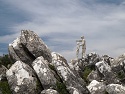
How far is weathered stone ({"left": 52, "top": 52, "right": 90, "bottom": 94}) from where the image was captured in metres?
30.9

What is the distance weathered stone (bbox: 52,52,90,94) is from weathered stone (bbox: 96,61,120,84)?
8.63 m

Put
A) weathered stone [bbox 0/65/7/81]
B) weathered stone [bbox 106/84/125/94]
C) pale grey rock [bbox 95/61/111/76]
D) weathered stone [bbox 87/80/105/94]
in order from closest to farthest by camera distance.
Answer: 1. weathered stone [bbox 106/84/125/94]
2. weathered stone [bbox 0/65/7/81]
3. weathered stone [bbox 87/80/105/94]
4. pale grey rock [bbox 95/61/111/76]

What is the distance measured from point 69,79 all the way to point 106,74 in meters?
10.6

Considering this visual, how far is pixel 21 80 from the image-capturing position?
1200 inches

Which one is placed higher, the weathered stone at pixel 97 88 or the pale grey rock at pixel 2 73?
the pale grey rock at pixel 2 73

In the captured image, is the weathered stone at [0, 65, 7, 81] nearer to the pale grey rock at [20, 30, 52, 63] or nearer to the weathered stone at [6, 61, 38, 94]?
the weathered stone at [6, 61, 38, 94]

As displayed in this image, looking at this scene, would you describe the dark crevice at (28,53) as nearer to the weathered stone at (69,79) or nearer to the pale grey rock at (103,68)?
the weathered stone at (69,79)

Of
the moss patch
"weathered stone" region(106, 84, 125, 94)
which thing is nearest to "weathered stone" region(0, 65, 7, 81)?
the moss patch

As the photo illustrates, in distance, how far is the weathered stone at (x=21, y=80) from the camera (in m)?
30.2

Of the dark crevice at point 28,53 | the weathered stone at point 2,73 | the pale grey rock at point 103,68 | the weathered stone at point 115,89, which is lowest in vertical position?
the weathered stone at point 115,89

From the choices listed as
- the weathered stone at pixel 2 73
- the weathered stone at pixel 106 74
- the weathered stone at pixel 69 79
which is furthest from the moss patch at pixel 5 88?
the weathered stone at pixel 106 74

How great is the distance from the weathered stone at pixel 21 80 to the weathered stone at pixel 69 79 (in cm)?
289

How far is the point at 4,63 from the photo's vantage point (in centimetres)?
3759

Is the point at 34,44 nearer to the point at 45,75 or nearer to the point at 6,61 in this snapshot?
the point at 6,61
